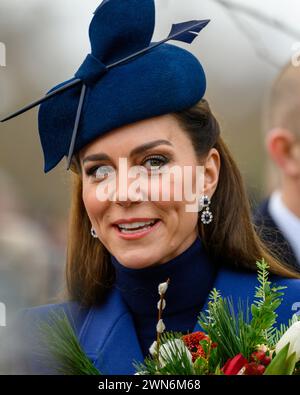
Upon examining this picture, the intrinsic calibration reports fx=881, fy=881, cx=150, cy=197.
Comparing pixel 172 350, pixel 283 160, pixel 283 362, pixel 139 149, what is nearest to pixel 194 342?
pixel 172 350

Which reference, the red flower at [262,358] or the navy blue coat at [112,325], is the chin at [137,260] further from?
the red flower at [262,358]

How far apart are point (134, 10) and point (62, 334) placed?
2.00ft

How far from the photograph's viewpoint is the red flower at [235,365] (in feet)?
4.43

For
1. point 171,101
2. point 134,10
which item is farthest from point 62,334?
point 134,10

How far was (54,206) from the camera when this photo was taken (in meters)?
1.84

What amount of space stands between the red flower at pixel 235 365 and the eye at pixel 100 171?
1.53 ft

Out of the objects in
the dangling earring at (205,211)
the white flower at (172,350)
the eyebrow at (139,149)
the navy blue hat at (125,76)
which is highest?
the navy blue hat at (125,76)

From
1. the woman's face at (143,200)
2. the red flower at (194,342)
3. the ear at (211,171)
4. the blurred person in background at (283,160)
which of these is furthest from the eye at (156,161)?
the red flower at (194,342)

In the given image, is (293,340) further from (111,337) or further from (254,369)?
(111,337)

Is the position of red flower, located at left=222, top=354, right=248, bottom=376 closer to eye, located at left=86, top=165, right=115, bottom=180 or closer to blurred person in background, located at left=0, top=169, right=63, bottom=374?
eye, located at left=86, top=165, right=115, bottom=180

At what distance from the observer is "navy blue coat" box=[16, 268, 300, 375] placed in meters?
1.69

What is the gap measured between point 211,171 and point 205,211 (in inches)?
3.2
